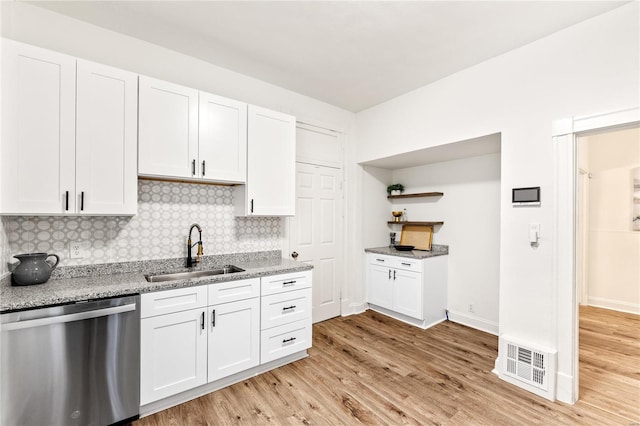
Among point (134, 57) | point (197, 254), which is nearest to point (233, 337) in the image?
point (197, 254)

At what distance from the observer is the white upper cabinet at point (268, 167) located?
281 cm

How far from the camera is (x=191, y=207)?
2.77 metres

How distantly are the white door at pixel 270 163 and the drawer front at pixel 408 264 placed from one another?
1.66 metres

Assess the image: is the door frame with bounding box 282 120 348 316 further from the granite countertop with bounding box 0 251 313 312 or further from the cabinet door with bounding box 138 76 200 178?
the cabinet door with bounding box 138 76 200 178

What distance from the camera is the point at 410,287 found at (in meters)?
3.67

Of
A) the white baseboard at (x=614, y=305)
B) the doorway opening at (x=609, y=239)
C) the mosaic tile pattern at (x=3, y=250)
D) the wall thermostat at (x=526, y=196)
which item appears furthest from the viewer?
the white baseboard at (x=614, y=305)

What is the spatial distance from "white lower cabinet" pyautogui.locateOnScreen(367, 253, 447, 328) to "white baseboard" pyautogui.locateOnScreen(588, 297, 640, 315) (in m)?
2.45

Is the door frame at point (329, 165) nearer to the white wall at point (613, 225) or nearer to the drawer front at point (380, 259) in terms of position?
the drawer front at point (380, 259)

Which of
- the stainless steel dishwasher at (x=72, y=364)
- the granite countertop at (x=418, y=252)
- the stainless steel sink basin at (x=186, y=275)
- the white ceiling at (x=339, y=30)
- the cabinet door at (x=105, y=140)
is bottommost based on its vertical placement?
the stainless steel dishwasher at (x=72, y=364)

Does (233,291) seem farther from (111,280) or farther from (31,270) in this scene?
(31,270)

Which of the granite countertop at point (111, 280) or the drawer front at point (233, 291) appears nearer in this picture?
the granite countertop at point (111, 280)

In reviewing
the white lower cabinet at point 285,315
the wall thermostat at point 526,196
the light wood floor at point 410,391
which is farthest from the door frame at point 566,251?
the white lower cabinet at point 285,315

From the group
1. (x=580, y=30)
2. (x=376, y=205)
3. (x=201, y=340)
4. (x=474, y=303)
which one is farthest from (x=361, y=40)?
(x=474, y=303)

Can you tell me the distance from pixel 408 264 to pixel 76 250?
11.1 ft
